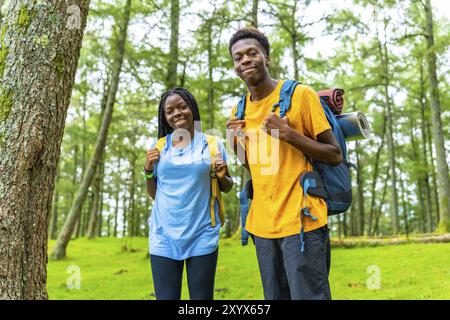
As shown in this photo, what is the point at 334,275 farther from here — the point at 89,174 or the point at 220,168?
the point at 89,174

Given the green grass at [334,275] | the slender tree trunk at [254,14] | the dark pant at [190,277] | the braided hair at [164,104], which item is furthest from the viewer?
the slender tree trunk at [254,14]

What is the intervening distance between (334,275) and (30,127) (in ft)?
21.8

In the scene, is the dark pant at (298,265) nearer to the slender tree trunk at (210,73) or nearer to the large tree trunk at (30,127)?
the large tree trunk at (30,127)

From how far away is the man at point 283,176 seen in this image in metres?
2.18

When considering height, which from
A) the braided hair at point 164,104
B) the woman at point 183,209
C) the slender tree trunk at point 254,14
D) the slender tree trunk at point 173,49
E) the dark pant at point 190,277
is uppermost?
the slender tree trunk at point 254,14

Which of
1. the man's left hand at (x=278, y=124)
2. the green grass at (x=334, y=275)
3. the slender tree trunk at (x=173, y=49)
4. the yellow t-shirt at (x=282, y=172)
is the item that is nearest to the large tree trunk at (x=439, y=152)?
the green grass at (x=334, y=275)

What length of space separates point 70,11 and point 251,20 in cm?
902

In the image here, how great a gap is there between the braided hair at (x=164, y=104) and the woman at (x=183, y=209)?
1.3 inches

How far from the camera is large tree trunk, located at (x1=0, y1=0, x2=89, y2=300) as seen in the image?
9.33 ft

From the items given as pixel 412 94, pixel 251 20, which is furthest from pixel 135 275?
pixel 412 94

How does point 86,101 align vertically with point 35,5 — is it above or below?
above

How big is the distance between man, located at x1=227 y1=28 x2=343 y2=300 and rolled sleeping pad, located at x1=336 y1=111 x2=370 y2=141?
201mm

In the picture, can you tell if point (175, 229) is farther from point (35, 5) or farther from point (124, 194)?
point (124, 194)

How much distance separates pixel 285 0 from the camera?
12406 millimetres
